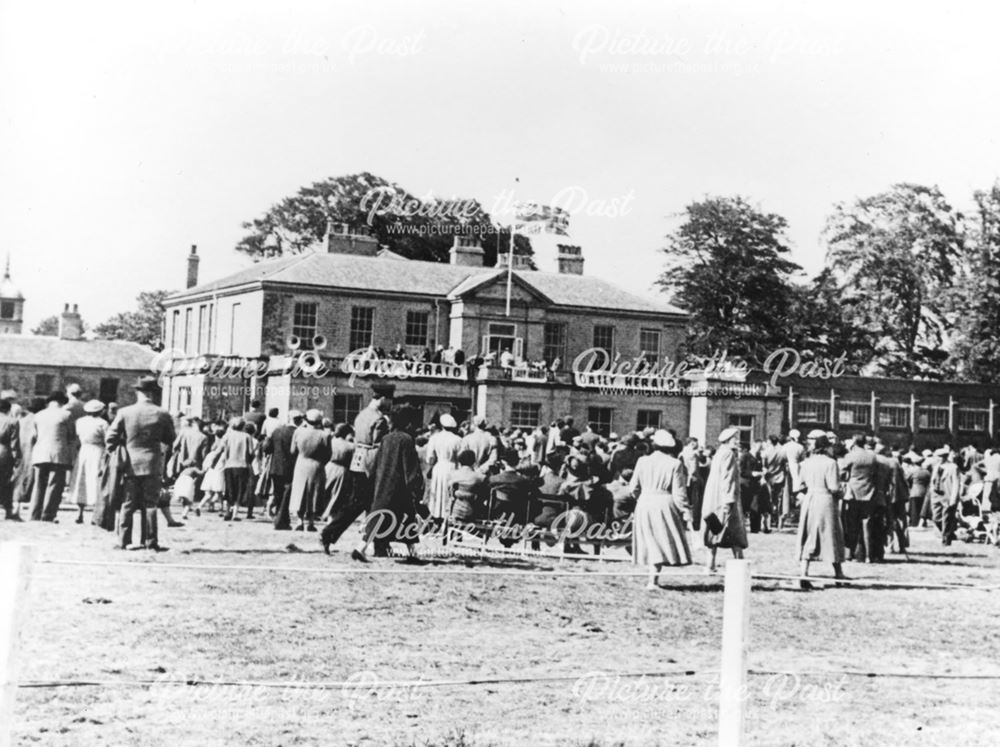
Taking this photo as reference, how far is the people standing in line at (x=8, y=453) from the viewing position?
1627 cm

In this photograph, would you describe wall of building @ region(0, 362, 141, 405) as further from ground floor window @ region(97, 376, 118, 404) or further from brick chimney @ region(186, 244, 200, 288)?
brick chimney @ region(186, 244, 200, 288)

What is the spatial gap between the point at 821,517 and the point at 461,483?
4.52m

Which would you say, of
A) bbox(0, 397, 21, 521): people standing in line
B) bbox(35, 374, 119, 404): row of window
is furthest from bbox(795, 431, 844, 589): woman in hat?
bbox(35, 374, 119, 404): row of window

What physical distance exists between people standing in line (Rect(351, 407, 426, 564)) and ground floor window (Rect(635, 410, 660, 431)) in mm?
30725

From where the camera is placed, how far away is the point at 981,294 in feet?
159

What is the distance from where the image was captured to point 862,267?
53188 millimetres

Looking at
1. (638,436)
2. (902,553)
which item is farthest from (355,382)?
(902,553)

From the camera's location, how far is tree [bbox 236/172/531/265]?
54438 mm

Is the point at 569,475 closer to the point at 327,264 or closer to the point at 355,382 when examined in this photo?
the point at 355,382

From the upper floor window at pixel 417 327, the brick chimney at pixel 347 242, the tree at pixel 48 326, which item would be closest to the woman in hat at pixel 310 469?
the upper floor window at pixel 417 327

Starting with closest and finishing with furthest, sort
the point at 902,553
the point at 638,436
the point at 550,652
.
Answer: the point at 550,652 → the point at 902,553 → the point at 638,436

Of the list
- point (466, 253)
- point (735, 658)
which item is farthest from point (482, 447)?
point (466, 253)

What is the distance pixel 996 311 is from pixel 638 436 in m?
34.7

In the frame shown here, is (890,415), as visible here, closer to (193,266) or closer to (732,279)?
(732,279)
